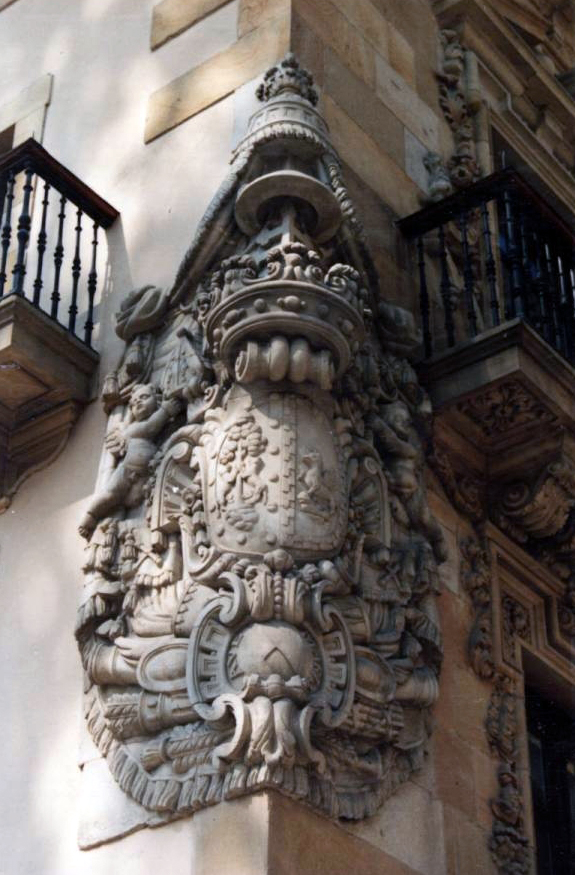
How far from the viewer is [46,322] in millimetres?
8875

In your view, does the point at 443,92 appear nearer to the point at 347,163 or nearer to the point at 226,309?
the point at 347,163

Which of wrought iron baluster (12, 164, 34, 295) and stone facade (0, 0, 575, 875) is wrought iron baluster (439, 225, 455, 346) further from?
wrought iron baluster (12, 164, 34, 295)

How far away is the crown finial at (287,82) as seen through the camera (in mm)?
9023

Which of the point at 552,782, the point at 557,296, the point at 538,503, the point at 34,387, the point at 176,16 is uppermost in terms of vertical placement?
the point at 176,16

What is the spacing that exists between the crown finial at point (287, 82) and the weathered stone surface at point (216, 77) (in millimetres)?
571

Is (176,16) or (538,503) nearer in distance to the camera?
(538,503)

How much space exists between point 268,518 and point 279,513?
0.06 metres

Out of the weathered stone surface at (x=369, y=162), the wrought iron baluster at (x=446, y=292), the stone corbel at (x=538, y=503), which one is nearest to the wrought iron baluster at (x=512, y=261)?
the wrought iron baluster at (x=446, y=292)

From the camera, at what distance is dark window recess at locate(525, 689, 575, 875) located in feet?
30.1

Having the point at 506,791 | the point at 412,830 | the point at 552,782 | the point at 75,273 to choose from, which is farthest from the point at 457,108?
the point at 412,830

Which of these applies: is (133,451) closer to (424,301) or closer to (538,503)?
(424,301)

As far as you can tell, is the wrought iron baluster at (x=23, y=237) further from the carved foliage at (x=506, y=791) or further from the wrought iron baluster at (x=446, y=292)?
the carved foliage at (x=506, y=791)

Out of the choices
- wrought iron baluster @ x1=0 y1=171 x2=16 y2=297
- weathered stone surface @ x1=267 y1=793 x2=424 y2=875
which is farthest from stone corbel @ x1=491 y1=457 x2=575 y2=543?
wrought iron baluster @ x1=0 y1=171 x2=16 y2=297

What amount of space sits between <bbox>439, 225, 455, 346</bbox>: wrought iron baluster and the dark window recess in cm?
205
